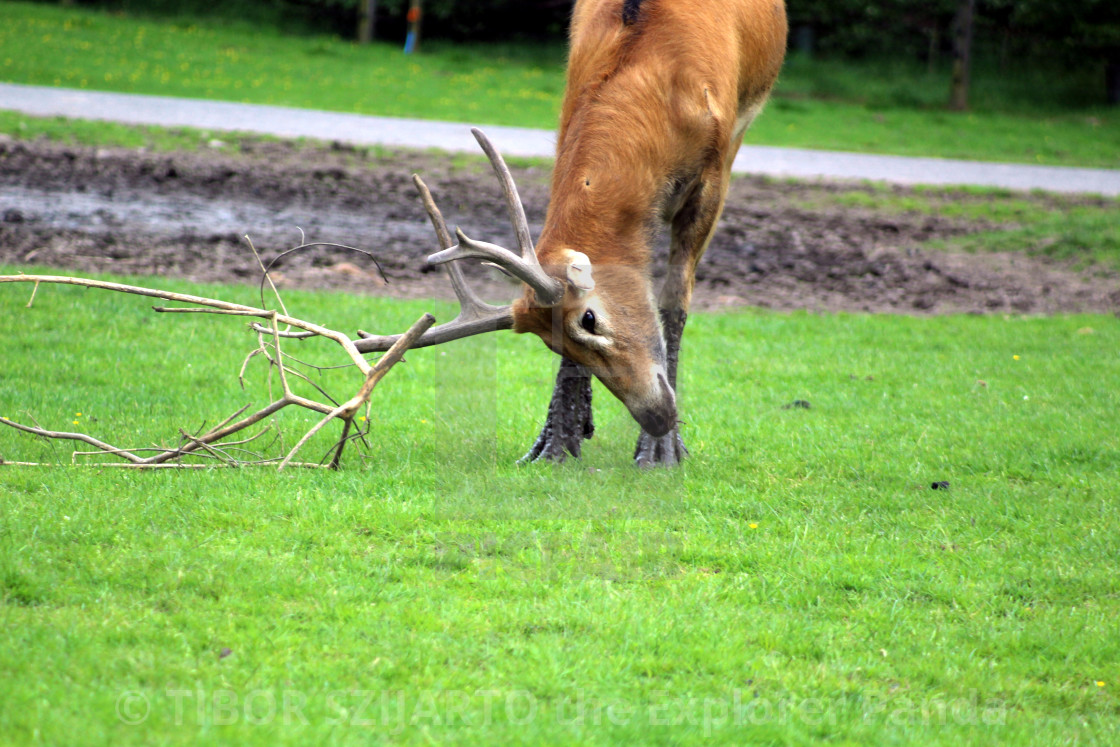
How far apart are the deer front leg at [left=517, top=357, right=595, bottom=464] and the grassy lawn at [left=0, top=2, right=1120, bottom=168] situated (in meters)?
14.2

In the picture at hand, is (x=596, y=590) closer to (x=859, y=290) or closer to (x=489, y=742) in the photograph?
(x=489, y=742)

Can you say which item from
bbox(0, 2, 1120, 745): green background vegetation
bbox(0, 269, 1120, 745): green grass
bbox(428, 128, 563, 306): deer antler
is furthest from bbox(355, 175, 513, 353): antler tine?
bbox(0, 269, 1120, 745): green grass

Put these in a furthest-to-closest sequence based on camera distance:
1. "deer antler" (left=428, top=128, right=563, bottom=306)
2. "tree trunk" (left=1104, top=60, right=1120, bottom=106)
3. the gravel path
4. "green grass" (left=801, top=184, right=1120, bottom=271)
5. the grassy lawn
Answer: "tree trunk" (left=1104, top=60, right=1120, bottom=106), the grassy lawn, the gravel path, "green grass" (left=801, top=184, right=1120, bottom=271), "deer antler" (left=428, top=128, right=563, bottom=306)

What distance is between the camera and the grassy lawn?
1966 cm

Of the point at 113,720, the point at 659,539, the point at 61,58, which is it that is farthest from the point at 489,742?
the point at 61,58

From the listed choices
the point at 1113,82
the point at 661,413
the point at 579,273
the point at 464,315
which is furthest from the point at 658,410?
the point at 1113,82

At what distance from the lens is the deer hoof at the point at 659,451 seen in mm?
5297

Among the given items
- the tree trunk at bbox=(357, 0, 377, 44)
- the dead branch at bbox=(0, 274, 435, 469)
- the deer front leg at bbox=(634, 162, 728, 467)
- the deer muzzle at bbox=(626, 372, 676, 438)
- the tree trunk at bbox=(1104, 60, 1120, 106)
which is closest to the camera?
the deer muzzle at bbox=(626, 372, 676, 438)

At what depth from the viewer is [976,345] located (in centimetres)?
820

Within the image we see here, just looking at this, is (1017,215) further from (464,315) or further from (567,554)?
(567,554)

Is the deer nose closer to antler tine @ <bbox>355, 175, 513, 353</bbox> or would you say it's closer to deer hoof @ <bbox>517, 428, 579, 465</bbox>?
antler tine @ <bbox>355, 175, 513, 353</bbox>

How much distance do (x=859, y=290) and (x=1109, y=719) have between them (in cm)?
712

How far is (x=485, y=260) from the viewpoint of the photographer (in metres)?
4.31

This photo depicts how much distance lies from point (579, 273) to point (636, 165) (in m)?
0.65
